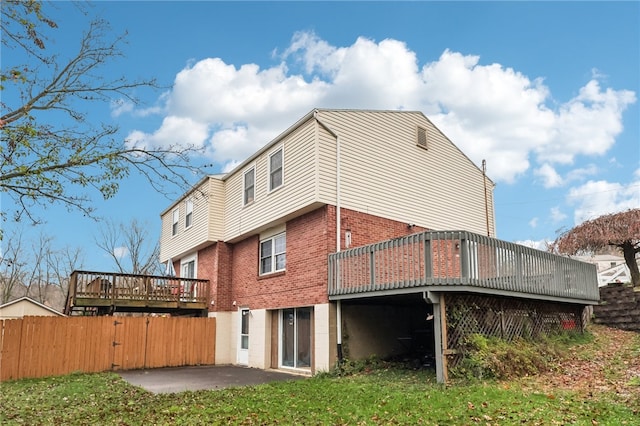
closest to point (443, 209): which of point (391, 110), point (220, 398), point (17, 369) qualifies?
point (391, 110)

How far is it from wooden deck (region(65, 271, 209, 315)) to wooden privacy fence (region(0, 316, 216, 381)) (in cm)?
123

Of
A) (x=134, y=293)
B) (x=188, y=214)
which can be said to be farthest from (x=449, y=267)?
(x=188, y=214)

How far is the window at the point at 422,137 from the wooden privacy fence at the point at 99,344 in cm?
1017

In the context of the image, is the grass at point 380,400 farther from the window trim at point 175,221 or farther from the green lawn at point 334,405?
the window trim at point 175,221

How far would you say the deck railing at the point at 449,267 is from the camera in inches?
408

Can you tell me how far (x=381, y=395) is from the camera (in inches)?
353

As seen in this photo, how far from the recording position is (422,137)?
55.3 feet

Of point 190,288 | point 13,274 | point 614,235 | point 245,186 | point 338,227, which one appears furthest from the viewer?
point 13,274

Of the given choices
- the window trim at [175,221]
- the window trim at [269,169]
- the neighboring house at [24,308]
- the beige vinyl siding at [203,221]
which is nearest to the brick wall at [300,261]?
the beige vinyl siding at [203,221]

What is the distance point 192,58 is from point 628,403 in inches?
427

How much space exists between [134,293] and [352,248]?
9.72 m

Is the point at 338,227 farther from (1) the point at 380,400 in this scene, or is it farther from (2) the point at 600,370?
(2) the point at 600,370

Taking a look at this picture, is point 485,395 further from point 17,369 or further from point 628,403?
point 17,369

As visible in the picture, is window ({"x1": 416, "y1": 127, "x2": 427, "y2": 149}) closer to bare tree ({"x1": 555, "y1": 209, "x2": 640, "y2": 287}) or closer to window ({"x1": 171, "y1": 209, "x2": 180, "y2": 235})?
bare tree ({"x1": 555, "y1": 209, "x2": 640, "y2": 287})
